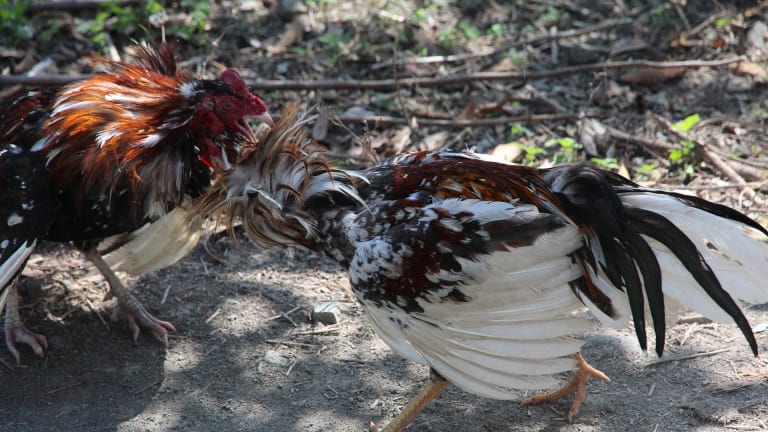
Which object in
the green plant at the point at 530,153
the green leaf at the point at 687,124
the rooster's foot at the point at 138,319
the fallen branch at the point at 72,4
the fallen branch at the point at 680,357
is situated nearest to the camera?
the fallen branch at the point at 680,357

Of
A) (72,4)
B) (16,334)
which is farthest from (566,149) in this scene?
(72,4)

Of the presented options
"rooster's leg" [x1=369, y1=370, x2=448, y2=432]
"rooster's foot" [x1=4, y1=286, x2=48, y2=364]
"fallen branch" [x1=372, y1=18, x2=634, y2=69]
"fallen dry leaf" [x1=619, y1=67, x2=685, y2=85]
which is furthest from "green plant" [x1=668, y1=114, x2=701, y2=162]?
"rooster's foot" [x1=4, y1=286, x2=48, y2=364]

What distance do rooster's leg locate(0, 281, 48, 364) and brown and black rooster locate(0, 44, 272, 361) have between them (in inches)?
24.1

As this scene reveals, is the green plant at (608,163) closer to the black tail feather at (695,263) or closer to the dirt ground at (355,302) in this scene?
the dirt ground at (355,302)

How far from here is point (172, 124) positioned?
163 inches

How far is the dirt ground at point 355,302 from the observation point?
162 inches

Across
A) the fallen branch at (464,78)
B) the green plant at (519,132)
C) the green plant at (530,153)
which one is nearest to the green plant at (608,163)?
the green plant at (530,153)

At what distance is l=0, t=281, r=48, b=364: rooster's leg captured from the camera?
14.9 feet

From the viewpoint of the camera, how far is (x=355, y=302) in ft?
16.4

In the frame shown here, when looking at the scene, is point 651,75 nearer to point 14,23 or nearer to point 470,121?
point 470,121

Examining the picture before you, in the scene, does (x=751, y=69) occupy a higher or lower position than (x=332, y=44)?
lower

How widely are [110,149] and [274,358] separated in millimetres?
1458

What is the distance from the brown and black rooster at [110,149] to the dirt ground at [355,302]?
1.77 feet

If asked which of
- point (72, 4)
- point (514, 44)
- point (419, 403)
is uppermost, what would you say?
point (72, 4)
